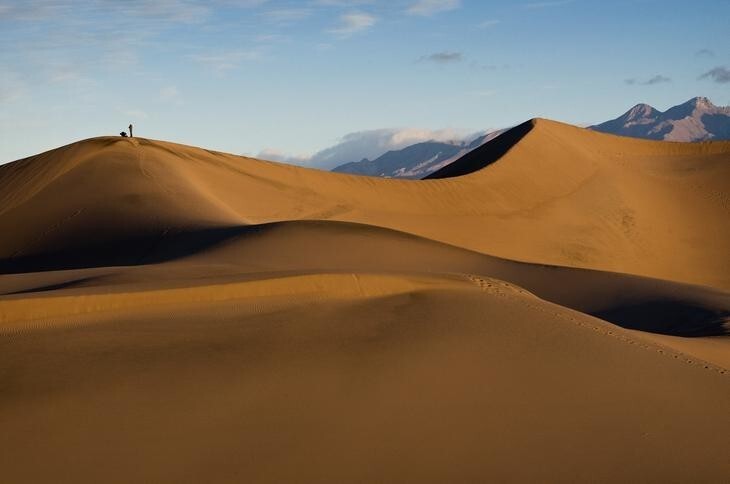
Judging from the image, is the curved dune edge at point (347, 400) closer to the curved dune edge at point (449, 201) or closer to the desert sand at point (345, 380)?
the desert sand at point (345, 380)

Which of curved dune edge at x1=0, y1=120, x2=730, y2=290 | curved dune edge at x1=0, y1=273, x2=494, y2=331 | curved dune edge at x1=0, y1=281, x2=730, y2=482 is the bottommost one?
curved dune edge at x1=0, y1=281, x2=730, y2=482

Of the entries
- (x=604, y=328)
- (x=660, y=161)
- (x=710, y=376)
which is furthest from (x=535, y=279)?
(x=660, y=161)

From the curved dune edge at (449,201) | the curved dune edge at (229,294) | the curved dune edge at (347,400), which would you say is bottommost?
the curved dune edge at (347,400)

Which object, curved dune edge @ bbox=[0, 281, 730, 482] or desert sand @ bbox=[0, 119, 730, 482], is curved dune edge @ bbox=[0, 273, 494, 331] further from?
curved dune edge @ bbox=[0, 281, 730, 482]

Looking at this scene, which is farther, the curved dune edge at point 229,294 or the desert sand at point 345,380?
the curved dune edge at point 229,294

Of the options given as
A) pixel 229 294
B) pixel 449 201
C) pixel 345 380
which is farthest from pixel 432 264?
pixel 449 201

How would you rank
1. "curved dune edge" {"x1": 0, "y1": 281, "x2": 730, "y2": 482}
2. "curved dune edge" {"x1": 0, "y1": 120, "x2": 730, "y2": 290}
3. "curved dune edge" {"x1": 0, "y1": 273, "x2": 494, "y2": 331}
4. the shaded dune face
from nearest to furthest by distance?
"curved dune edge" {"x1": 0, "y1": 281, "x2": 730, "y2": 482} → "curved dune edge" {"x1": 0, "y1": 273, "x2": 494, "y2": 331} → the shaded dune face → "curved dune edge" {"x1": 0, "y1": 120, "x2": 730, "y2": 290}

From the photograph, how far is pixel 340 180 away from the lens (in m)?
29.3

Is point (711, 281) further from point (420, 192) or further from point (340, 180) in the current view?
point (340, 180)

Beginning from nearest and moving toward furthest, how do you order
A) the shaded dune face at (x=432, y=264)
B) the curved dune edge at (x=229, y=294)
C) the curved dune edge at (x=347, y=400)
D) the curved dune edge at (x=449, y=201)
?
the curved dune edge at (x=347, y=400), the curved dune edge at (x=229, y=294), the shaded dune face at (x=432, y=264), the curved dune edge at (x=449, y=201)

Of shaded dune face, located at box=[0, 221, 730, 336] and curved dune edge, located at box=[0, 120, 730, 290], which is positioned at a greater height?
curved dune edge, located at box=[0, 120, 730, 290]

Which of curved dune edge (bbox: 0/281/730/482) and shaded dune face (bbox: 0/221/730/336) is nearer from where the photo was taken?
curved dune edge (bbox: 0/281/730/482)

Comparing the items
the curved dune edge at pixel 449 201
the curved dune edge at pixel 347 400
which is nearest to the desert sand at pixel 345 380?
the curved dune edge at pixel 347 400

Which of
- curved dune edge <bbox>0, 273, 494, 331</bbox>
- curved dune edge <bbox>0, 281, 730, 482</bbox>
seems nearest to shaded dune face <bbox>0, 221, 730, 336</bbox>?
curved dune edge <bbox>0, 273, 494, 331</bbox>
